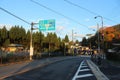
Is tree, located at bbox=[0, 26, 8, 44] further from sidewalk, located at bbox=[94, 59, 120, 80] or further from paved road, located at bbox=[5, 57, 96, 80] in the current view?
paved road, located at bbox=[5, 57, 96, 80]

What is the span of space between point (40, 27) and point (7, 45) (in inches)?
1477

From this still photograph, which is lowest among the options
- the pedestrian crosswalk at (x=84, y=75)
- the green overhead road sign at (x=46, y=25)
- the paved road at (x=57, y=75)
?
the pedestrian crosswalk at (x=84, y=75)

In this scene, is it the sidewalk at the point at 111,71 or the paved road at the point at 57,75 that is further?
the sidewalk at the point at 111,71

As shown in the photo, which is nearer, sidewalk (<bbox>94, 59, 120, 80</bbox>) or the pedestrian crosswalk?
the pedestrian crosswalk

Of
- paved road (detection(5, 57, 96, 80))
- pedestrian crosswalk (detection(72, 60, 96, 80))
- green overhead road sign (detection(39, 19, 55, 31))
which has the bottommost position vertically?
pedestrian crosswalk (detection(72, 60, 96, 80))

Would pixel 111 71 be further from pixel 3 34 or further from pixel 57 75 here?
pixel 3 34

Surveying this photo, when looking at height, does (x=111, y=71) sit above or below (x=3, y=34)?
below

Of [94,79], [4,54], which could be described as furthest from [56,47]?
[94,79]

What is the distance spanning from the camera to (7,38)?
102188 millimetres

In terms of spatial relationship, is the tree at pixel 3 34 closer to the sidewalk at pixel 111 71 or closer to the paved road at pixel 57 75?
the sidewalk at pixel 111 71

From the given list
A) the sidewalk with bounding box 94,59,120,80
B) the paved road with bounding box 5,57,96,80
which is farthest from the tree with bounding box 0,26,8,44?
the paved road with bounding box 5,57,96,80

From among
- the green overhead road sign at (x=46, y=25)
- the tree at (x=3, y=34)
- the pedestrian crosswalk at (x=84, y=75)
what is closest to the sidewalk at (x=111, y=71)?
the pedestrian crosswalk at (x=84, y=75)

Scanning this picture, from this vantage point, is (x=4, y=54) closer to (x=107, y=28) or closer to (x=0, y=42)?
(x=0, y=42)

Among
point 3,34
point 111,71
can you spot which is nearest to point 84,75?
point 111,71
